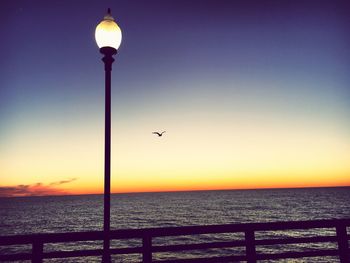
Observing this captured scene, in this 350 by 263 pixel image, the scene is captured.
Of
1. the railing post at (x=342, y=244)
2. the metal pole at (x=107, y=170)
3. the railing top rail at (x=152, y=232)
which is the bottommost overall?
the railing post at (x=342, y=244)

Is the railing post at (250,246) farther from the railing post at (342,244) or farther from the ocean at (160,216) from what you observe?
the ocean at (160,216)

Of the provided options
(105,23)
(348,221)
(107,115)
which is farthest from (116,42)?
(348,221)

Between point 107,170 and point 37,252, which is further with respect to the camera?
point 37,252

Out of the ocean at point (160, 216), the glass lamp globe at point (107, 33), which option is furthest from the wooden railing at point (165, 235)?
the ocean at point (160, 216)

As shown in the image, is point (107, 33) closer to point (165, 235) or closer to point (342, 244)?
point (165, 235)

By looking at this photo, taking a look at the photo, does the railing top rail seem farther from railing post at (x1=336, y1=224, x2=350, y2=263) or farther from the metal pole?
the metal pole

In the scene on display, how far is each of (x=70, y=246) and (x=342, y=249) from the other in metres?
31.9

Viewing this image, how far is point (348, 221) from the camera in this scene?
223 inches

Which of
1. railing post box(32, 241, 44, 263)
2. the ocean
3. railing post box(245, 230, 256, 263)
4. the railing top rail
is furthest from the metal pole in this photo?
the ocean

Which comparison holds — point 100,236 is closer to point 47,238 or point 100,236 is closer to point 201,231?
point 47,238

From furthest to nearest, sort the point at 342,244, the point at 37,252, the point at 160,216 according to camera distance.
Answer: the point at 160,216
the point at 342,244
the point at 37,252

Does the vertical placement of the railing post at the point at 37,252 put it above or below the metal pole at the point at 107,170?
below

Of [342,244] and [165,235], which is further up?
[165,235]

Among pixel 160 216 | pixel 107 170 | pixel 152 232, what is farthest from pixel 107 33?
pixel 160 216
